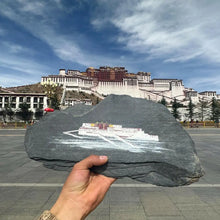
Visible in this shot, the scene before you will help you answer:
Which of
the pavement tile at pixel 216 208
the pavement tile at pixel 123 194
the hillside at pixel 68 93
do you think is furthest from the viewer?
the hillside at pixel 68 93

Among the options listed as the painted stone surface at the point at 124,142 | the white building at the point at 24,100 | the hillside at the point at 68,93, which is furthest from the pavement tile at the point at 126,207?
the hillside at the point at 68,93

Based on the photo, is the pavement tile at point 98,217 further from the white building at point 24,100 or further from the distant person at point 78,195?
the white building at point 24,100

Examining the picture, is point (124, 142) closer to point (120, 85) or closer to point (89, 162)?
point (89, 162)

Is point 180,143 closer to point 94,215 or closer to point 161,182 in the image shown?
point 161,182

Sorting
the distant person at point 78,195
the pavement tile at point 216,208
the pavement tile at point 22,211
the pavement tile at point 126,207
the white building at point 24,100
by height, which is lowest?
the pavement tile at point 126,207

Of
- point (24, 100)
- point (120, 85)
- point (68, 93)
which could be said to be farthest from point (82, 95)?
point (24, 100)

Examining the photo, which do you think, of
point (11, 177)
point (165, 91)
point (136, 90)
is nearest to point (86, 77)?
point (136, 90)
